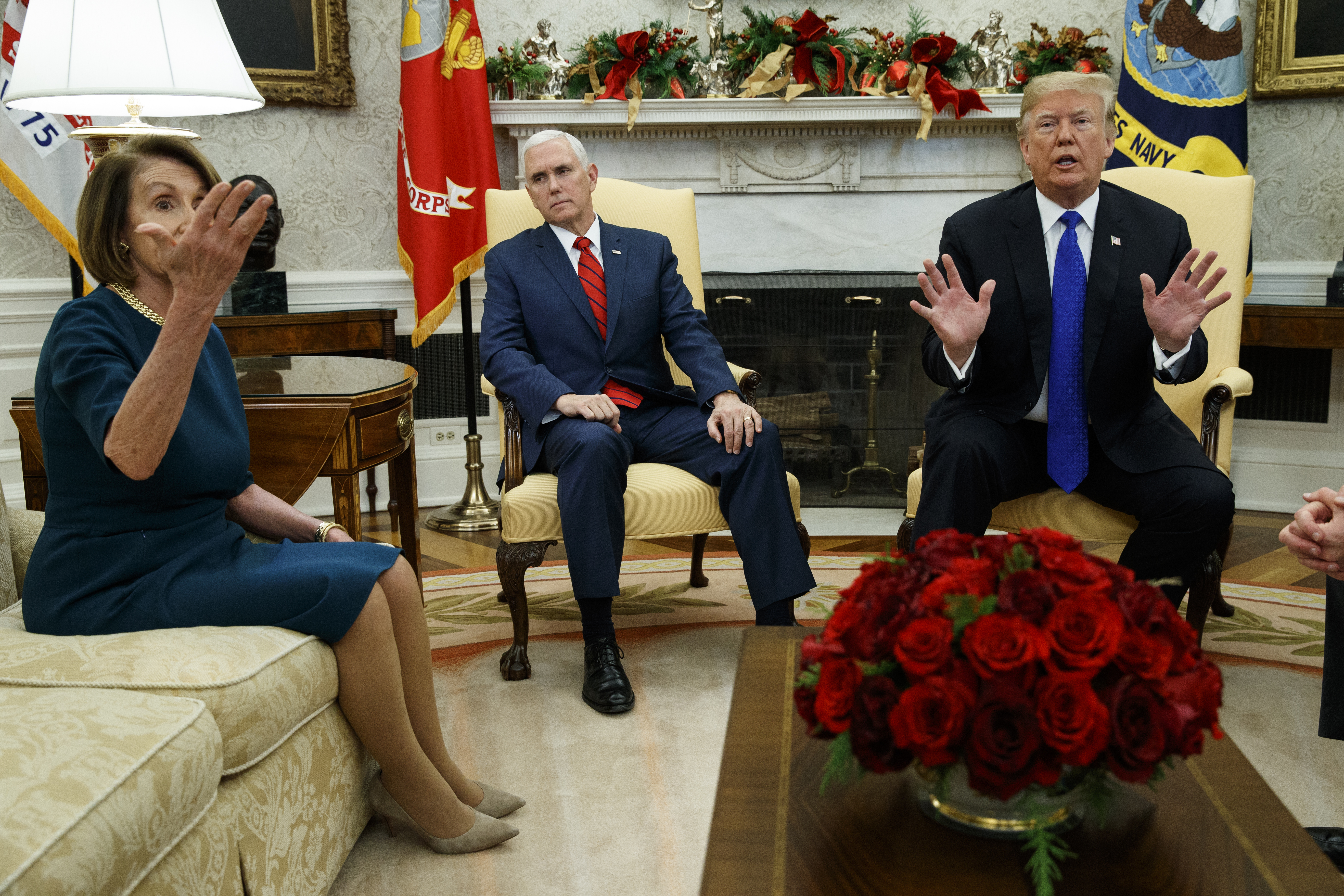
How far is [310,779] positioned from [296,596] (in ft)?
0.91

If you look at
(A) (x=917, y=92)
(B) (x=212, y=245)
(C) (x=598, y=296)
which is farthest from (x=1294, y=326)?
(B) (x=212, y=245)

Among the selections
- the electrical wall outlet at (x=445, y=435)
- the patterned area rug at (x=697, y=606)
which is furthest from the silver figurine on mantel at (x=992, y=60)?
the electrical wall outlet at (x=445, y=435)

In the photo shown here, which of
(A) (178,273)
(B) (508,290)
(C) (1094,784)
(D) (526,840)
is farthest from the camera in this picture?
(B) (508,290)

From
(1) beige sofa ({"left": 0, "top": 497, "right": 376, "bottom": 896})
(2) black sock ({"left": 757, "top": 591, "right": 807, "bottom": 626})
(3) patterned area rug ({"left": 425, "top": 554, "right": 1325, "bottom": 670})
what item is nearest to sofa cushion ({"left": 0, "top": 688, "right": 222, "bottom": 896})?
(1) beige sofa ({"left": 0, "top": 497, "right": 376, "bottom": 896})

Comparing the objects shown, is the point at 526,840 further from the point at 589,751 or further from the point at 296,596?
the point at 296,596

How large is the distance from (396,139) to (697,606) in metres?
2.34

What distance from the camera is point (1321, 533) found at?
156 cm

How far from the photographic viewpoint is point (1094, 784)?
0.91 m

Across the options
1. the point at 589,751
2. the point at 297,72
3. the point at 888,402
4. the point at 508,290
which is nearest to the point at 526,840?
the point at 589,751

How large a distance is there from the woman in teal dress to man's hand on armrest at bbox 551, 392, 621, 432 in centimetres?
84

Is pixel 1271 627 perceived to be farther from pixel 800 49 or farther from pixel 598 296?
pixel 800 49

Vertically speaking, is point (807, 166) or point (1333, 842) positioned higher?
point (807, 166)

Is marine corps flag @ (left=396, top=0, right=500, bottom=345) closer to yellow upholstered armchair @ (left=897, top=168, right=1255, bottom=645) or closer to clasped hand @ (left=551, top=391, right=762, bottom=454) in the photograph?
clasped hand @ (left=551, top=391, right=762, bottom=454)

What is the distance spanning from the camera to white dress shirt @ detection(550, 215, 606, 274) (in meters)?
2.82
